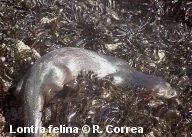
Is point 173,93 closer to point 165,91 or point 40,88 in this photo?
point 165,91

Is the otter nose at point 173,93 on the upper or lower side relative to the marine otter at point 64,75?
lower

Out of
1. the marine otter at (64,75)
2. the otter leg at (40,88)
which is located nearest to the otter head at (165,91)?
the marine otter at (64,75)

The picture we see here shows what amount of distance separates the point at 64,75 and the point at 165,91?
1.56 meters

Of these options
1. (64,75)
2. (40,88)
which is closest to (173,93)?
(64,75)

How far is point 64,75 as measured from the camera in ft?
18.7

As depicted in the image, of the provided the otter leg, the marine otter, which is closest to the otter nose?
the marine otter

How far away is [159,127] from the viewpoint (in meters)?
5.30

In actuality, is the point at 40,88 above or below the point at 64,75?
below

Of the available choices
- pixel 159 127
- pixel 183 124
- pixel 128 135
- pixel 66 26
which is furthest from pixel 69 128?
pixel 66 26

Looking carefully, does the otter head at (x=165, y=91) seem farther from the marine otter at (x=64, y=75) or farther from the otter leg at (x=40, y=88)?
the otter leg at (x=40, y=88)

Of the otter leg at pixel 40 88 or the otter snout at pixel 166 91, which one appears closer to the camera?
the otter leg at pixel 40 88

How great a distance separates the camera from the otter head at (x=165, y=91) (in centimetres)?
569

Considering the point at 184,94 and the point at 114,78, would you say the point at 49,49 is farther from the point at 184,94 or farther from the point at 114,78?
the point at 184,94

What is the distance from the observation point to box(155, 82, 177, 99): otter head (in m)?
5.69
